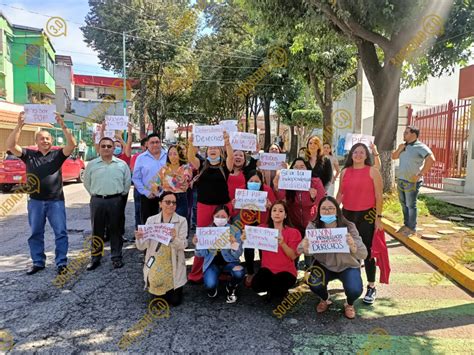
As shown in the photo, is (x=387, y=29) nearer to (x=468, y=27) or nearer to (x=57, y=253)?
(x=468, y=27)

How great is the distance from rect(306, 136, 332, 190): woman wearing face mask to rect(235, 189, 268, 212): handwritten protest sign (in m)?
1.12

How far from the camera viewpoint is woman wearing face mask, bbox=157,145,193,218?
5.64m

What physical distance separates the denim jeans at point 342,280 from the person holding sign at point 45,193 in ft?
11.0

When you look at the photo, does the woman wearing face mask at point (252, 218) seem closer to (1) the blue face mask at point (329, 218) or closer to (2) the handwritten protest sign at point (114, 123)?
(1) the blue face mask at point (329, 218)

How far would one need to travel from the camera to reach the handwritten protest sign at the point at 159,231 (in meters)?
4.13

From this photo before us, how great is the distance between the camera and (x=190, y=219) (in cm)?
745

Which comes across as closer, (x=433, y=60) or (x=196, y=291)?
(x=196, y=291)

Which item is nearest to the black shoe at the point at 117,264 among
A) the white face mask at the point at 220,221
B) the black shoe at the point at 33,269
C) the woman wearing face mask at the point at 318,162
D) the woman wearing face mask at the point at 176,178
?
the black shoe at the point at 33,269

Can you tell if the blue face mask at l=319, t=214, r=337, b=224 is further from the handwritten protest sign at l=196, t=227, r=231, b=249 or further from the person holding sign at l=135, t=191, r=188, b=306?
the person holding sign at l=135, t=191, r=188, b=306

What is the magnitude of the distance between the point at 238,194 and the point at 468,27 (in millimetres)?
6226

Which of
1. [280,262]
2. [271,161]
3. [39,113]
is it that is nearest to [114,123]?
[39,113]

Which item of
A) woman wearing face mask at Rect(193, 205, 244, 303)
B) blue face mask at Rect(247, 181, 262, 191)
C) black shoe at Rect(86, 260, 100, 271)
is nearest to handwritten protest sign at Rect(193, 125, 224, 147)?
blue face mask at Rect(247, 181, 262, 191)

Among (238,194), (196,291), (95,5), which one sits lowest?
(196,291)

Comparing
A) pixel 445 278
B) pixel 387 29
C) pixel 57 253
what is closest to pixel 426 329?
pixel 445 278
